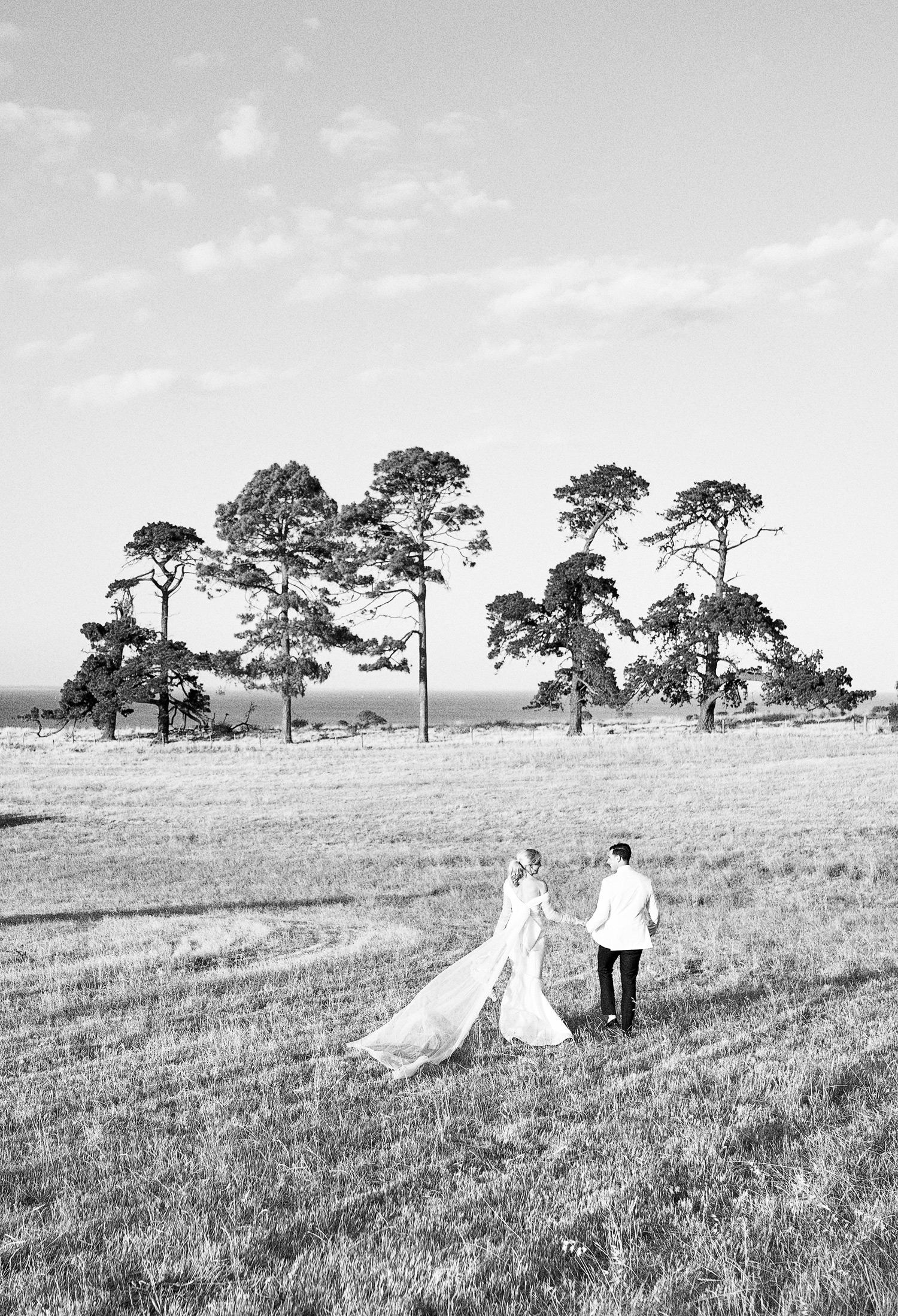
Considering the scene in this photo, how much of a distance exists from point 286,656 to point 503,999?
4477cm

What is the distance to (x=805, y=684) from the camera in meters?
55.1

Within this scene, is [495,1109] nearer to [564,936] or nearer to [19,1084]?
[19,1084]

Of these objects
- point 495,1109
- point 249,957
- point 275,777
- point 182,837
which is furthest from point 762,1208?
point 275,777

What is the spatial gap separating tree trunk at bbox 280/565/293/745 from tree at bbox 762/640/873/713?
2645cm

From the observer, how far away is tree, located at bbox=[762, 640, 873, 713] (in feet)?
181

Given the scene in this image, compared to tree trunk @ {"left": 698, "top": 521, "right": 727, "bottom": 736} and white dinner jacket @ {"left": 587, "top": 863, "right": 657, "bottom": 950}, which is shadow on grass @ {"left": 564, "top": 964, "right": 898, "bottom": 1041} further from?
tree trunk @ {"left": 698, "top": 521, "right": 727, "bottom": 736}

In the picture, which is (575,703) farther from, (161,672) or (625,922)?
(625,922)

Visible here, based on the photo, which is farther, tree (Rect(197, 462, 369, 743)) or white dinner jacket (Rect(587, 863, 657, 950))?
tree (Rect(197, 462, 369, 743))

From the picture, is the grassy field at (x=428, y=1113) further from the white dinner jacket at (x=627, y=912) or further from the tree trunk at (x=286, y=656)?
the tree trunk at (x=286, y=656)

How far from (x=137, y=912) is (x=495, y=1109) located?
1237 centimetres

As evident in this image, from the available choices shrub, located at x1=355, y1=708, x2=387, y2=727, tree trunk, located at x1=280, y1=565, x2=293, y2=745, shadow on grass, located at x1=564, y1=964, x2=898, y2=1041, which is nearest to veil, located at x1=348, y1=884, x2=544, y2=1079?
shadow on grass, located at x1=564, y1=964, x2=898, y2=1041

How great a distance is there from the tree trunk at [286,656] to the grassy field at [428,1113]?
104ft

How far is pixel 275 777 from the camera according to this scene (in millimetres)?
42031

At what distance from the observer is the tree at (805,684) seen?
55156mm
